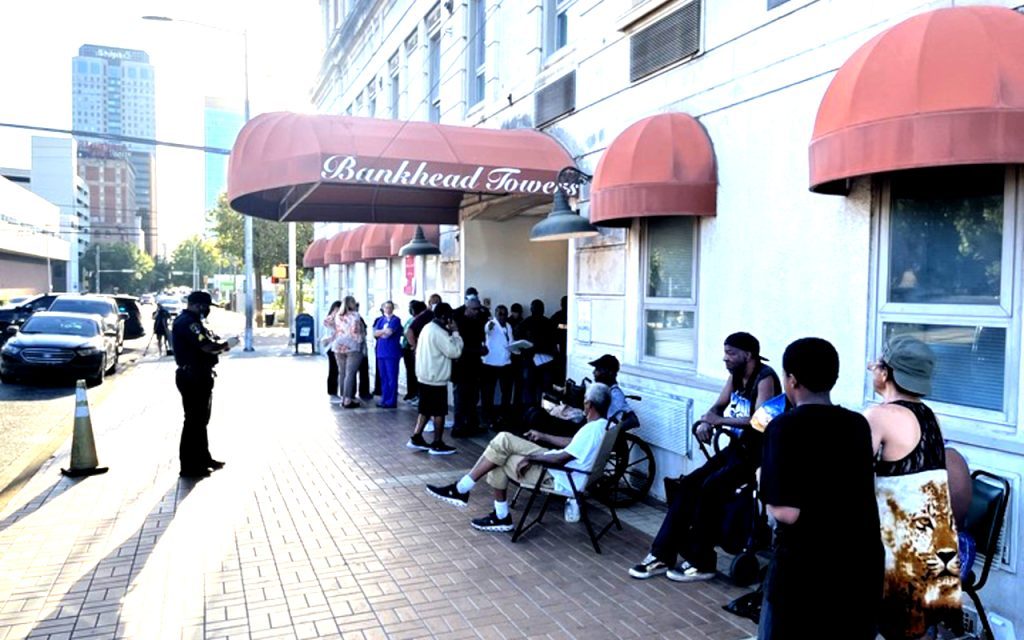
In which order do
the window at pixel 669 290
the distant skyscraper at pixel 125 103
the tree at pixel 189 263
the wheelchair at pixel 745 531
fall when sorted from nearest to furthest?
the wheelchair at pixel 745 531, the window at pixel 669 290, the tree at pixel 189 263, the distant skyscraper at pixel 125 103

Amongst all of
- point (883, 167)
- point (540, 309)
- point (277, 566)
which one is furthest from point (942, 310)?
point (540, 309)

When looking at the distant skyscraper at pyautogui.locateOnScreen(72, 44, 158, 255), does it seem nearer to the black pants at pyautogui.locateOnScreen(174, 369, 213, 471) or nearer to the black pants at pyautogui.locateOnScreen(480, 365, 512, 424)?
the black pants at pyautogui.locateOnScreen(480, 365, 512, 424)

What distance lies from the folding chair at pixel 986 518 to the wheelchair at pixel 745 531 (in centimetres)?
117

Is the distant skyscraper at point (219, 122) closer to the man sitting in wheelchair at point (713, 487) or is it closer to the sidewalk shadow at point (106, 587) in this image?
the sidewalk shadow at point (106, 587)

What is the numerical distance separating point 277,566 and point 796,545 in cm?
380

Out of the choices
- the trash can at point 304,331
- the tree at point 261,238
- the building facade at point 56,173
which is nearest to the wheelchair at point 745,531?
the trash can at point 304,331

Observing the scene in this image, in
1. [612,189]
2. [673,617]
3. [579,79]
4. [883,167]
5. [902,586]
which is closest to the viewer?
[902,586]

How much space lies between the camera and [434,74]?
1509 centimetres

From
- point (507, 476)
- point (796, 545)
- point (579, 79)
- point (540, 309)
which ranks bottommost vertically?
point (507, 476)

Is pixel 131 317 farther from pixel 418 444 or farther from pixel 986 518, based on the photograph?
pixel 986 518

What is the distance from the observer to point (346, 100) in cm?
2369

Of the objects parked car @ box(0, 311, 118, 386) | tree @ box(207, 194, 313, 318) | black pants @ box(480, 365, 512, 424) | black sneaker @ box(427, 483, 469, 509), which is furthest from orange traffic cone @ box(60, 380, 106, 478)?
tree @ box(207, 194, 313, 318)

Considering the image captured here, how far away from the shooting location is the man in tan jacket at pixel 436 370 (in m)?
8.75

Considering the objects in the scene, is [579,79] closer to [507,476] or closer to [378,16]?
[507,476]
